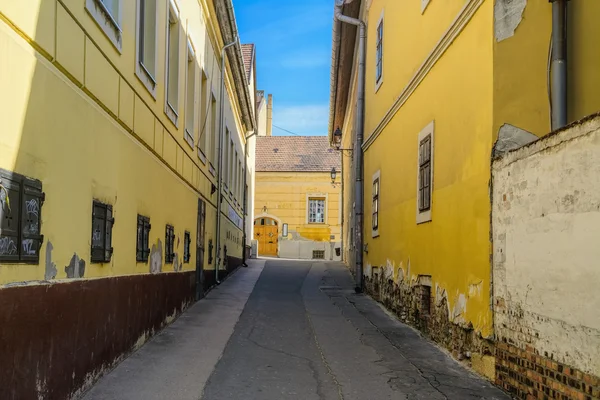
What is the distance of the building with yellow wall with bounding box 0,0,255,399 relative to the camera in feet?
14.1

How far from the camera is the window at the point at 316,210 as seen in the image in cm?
4100

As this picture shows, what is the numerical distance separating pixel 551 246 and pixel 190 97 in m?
8.30

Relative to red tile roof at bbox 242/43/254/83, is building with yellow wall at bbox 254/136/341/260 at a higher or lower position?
lower

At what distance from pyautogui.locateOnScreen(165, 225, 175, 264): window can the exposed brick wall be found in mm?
5340

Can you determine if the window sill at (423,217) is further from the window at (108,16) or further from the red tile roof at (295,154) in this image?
the red tile roof at (295,154)

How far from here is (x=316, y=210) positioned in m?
41.1

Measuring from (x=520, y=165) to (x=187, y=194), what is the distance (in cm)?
713

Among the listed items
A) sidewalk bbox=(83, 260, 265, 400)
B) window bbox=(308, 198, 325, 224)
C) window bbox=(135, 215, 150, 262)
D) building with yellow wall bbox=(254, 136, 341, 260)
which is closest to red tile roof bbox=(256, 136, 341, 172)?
building with yellow wall bbox=(254, 136, 341, 260)

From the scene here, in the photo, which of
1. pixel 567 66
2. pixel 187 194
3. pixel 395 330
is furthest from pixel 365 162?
pixel 567 66

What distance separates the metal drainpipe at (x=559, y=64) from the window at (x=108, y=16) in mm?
4565

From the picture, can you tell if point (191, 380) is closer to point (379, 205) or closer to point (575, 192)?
point (575, 192)

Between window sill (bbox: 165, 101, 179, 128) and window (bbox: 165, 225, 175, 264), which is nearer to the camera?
window sill (bbox: 165, 101, 179, 128)

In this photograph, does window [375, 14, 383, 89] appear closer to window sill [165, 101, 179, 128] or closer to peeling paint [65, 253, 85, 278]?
window sill [165, 101, 179, 128]

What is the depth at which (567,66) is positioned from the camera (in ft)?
22.8
